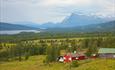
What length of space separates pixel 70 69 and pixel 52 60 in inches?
882

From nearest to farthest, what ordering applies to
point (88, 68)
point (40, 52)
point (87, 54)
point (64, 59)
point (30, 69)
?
point (88, 68) → point (30, 69) → point (64, 59) → point (87, 54) → point (40, 52)

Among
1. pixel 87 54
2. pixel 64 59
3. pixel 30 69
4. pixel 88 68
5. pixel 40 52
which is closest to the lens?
pixel 88 68

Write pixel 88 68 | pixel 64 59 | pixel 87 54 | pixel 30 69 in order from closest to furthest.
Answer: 1. pixel 88 68
2. pixel 30 69
3. pixel 64 59
4. pixel 87 54

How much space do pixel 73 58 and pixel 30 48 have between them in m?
45.8

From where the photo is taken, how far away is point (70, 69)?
59.8m

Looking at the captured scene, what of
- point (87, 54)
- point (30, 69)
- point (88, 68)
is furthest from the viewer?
point (87, 54)

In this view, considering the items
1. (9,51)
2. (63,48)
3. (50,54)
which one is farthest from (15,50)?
(50,54)

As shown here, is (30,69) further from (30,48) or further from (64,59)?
(30,48)

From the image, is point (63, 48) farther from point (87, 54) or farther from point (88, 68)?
point (88, 68)

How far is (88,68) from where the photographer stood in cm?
5641

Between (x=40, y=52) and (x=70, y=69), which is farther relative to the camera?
(x=40, y=52)

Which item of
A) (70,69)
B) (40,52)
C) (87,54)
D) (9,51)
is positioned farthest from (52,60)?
(9,51)

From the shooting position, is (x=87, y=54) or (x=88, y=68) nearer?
(x=88, y=68)

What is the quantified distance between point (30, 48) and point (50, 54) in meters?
44.0
